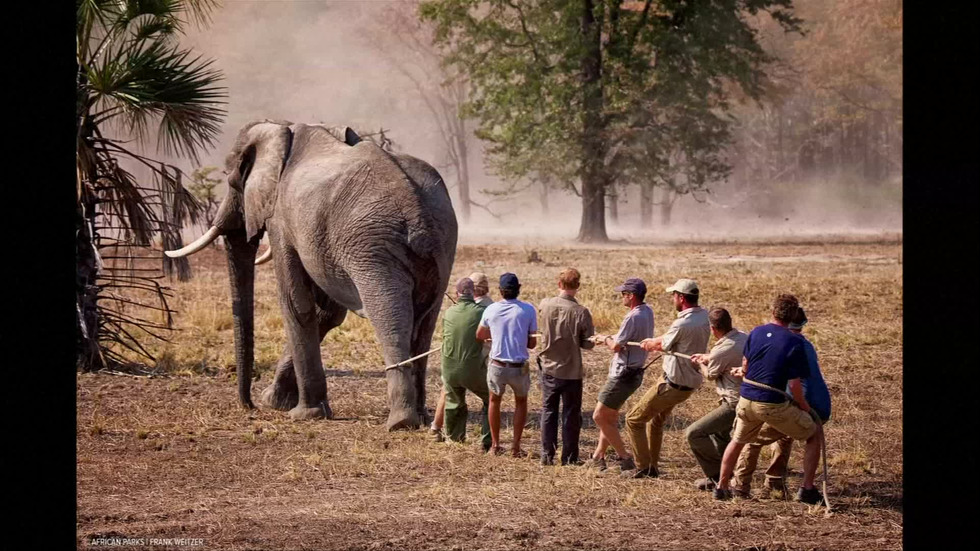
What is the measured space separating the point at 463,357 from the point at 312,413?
230 cm

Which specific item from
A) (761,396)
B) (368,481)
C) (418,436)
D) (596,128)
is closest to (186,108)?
(418,436)

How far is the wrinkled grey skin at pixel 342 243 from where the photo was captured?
10547 millimetres

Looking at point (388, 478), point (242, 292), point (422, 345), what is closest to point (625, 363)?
point (388, 478)

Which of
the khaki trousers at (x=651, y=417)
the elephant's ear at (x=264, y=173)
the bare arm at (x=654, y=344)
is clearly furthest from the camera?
the elephant's ear at (x=264, y=173)

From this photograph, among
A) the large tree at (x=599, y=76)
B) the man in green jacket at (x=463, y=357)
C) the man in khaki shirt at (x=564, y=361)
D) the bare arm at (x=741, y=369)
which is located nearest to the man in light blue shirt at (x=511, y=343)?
the man in khaki shirt at (x=564, y=361)

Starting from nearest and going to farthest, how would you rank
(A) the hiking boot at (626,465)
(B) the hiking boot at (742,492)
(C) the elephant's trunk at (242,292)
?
(B) the hiking boot at (742,492) < (A) the hiking boot at (626,465) < (C) the elephant's trunk at (242,292)

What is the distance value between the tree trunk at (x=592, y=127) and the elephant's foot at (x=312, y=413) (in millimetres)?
27227

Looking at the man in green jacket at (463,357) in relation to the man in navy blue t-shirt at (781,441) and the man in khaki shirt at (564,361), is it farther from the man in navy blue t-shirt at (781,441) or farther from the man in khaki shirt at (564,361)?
the man in navy blue t-shirt at (781,441)

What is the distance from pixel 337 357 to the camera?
1539 cm

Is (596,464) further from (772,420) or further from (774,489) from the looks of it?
(772,420)

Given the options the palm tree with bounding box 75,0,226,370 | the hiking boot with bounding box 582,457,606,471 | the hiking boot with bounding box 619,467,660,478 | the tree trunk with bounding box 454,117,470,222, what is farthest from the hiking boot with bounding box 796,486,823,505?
the tree trunk with bounding box 454,117,470,222

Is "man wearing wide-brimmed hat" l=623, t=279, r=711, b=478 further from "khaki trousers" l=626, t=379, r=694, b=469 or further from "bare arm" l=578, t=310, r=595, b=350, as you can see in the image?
"bare arm" l=578, t=310, r=595, b=350
